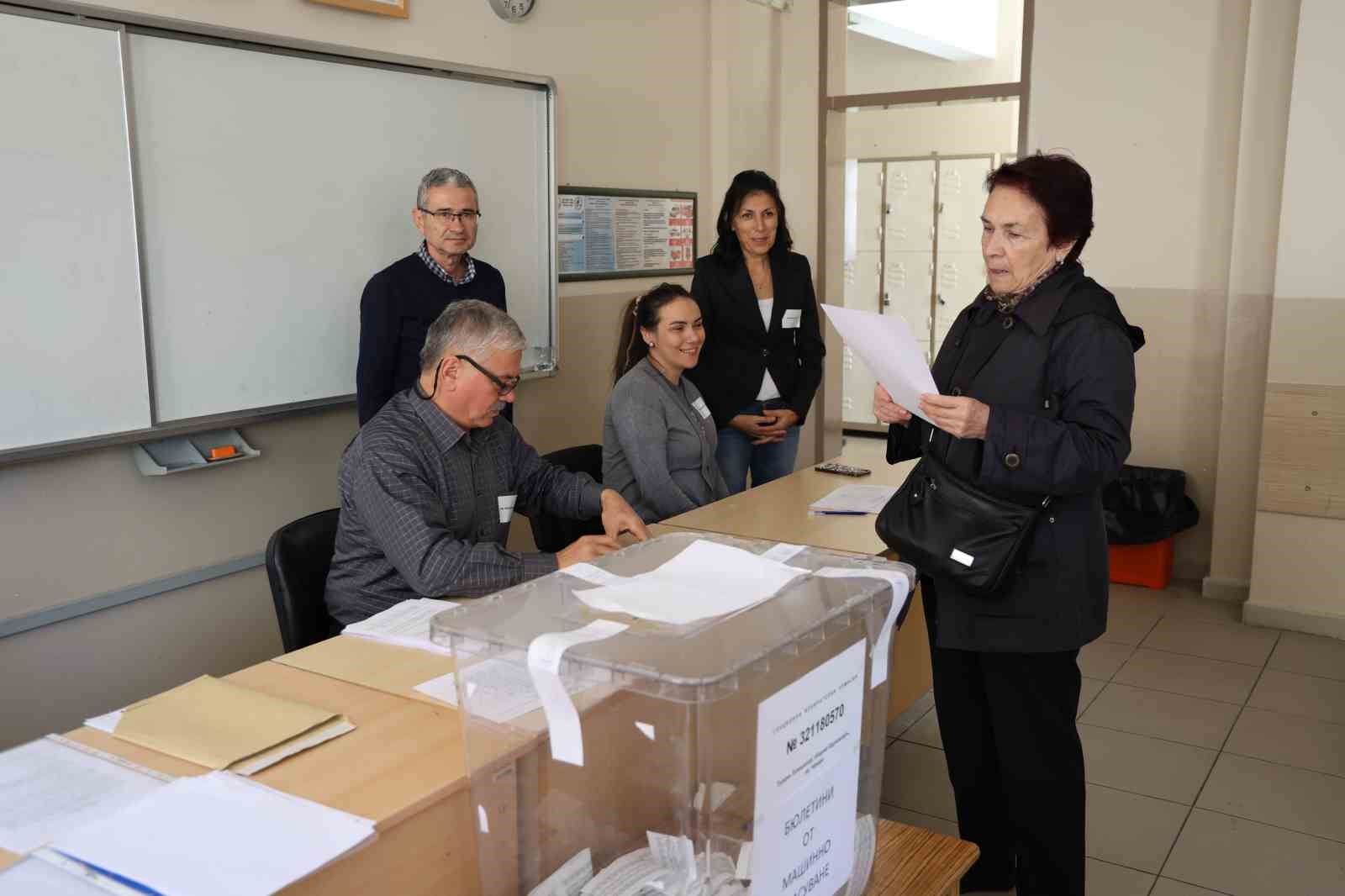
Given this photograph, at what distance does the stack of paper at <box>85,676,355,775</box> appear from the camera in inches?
55.9

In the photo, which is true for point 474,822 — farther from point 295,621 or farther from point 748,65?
point 748,65

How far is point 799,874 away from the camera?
1.15 m

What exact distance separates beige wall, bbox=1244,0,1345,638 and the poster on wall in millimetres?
2428

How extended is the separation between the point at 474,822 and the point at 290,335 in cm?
224

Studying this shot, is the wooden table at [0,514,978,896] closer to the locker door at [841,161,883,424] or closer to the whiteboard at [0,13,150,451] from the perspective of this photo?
the whiteboard at [0,13,150,451]

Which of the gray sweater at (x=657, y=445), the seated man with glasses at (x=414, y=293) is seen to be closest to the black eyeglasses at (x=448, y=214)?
the seated man with glasses at (x=414, y=293)

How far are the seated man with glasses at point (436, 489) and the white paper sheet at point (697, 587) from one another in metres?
0.83

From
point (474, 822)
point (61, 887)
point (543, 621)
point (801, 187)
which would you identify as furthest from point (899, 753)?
point (801, 187)

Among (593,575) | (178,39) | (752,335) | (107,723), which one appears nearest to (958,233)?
(752,335)

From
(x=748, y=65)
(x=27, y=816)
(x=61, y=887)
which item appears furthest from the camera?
(x=748, y=65)

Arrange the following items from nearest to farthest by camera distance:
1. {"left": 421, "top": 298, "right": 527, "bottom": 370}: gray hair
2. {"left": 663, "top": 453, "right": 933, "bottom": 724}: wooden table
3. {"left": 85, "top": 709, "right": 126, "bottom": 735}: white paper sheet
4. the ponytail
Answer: {"left": 85, "top": 709, "right": 126, "bottom": 735}: white paper sheet, {"left": 421, "top": 298, "right": 527, "bottom": 370}: gray hair, {"left": 663, "top": 453, "right": 933, "bottom": 724}: wooden table, the ponytail

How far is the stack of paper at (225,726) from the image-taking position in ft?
4.66

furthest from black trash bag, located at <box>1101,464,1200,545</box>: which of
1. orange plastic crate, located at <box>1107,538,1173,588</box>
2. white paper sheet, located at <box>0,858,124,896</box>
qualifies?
white paper sheet, located at <box>0,858,124,896</box>

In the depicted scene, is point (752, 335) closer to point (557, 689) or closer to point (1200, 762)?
point (1200, 762)
